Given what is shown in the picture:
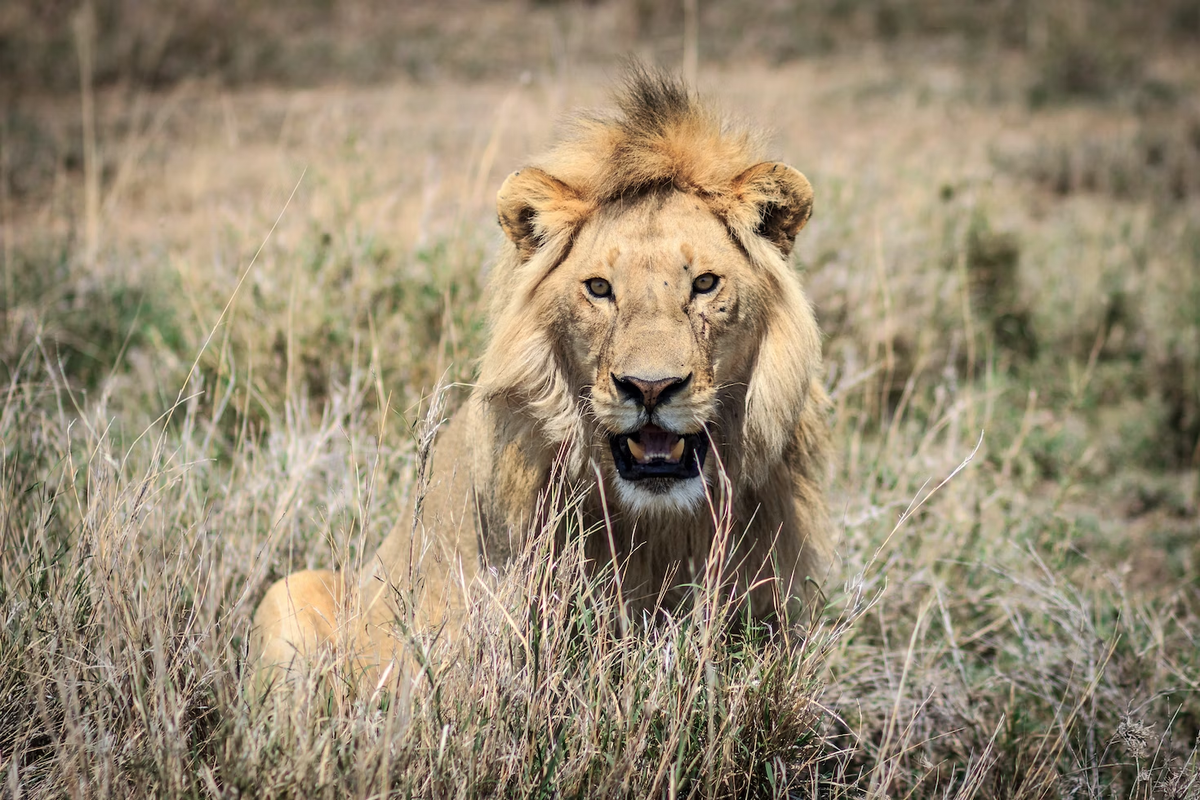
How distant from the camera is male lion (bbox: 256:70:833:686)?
261cm

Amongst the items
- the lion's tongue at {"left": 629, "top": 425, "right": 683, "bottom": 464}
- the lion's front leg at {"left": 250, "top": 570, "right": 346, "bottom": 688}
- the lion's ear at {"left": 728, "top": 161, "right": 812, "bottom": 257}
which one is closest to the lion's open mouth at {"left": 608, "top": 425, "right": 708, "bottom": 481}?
the lion's tongue at {"left": 629, "top": 425, "right": 683, "bottom": 464}

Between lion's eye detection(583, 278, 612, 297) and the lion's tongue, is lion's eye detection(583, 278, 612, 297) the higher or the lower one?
the higher one

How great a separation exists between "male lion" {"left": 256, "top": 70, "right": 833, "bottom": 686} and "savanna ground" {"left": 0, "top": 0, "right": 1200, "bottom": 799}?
0.23 metres

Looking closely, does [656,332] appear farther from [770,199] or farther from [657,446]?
[770,199]

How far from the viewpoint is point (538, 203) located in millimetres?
2734

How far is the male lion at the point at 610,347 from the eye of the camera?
103 inches

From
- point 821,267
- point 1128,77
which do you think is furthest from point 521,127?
point 1128,77

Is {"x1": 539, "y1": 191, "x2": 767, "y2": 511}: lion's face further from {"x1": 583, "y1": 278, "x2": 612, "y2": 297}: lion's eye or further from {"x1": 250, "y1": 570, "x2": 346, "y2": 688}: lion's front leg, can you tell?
{"x1": 250, "y1": 570, "x2": 346, "y2": 688}: lion's front leg

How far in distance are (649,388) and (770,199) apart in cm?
73

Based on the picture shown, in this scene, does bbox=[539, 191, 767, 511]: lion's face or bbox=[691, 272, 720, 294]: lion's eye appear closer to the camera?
bbox=[539, 191, 767, 511]: lion's face

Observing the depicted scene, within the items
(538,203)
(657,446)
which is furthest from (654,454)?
(538,203)

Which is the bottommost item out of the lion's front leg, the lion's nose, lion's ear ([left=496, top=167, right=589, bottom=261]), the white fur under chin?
the lion's front leg

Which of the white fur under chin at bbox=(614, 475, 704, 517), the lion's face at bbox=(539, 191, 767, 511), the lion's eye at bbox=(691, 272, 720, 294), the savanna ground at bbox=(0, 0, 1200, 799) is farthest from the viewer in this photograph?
the lion's eye at bbox=(691, 272, 720, 294)

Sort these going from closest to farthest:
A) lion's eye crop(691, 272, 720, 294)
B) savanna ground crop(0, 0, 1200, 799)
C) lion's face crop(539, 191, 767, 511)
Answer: savanna ground crop(0, 0, 1200, 799)
lion's face crop(539, 191, 767, 511)
lion's eye crop(691, 272, 720, 294)
